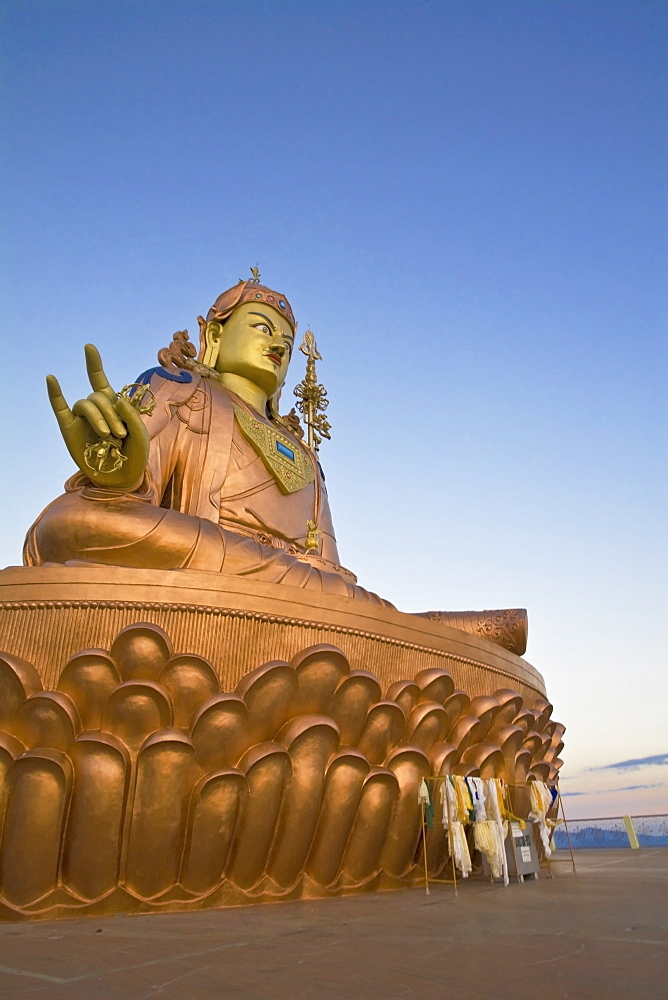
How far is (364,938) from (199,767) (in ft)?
4.58

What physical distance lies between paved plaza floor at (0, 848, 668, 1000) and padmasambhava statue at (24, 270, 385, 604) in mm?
1936

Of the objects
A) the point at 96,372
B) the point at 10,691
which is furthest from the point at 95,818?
the point at 96,372

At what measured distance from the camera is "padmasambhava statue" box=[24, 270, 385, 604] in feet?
14.6

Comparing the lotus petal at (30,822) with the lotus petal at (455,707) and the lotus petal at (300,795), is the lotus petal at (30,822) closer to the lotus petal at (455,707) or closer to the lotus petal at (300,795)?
the lotus petal at (300,795)

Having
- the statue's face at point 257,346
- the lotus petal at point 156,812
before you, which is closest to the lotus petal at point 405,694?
the lotus petal at point 156,812

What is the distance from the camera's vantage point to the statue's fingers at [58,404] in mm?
4176

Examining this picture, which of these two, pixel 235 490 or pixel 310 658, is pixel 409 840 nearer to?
pixel 310 658

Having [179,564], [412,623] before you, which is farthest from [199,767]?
[412,623]

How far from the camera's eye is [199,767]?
3652mm

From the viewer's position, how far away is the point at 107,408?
423cm

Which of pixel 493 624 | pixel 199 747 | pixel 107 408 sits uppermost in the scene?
pixel 107 408

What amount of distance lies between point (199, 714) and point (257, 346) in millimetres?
4521

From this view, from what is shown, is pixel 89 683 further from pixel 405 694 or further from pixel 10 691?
pixel 405 694

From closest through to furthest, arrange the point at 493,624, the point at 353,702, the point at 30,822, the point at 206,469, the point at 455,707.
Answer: the point at 30,822, the point at 353,702, the point at 455,707, the point at 493,624, the point at 206,469
